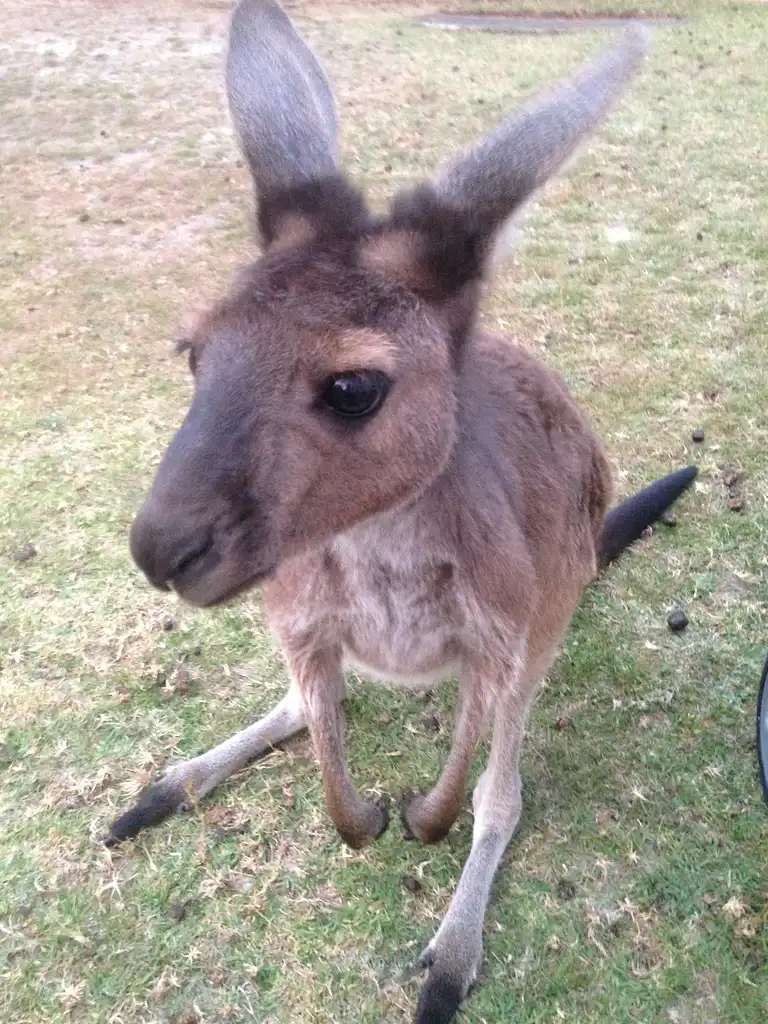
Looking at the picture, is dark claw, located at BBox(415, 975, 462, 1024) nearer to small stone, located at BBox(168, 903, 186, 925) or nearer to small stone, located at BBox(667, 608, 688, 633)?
small stone, located at BBox(168, 903, 186, 925)

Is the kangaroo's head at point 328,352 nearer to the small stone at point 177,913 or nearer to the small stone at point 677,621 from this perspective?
the small stone at point 177,913

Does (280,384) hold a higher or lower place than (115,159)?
higher

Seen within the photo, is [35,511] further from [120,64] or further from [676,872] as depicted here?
[120,64]

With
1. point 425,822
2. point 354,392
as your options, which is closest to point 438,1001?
point 425,822

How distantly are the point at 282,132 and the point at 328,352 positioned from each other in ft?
2.04

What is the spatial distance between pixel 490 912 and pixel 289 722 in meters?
0.81

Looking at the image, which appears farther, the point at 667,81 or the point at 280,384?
the point at 667,81

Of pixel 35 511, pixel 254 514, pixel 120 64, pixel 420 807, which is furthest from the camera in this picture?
pixel 120 64

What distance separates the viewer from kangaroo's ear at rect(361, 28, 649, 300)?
1540mm

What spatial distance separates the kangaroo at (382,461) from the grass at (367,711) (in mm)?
165

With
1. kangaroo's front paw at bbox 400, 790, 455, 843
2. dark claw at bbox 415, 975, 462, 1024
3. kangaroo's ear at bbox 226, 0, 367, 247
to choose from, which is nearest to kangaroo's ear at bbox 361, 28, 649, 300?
kangaroo's ear at bbox 226, 0, 367, 247

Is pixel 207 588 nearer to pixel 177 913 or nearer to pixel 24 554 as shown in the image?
pixel 177 913

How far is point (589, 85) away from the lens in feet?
5.11

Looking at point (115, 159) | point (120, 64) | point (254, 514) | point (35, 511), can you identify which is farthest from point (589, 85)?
point (120, 64)
